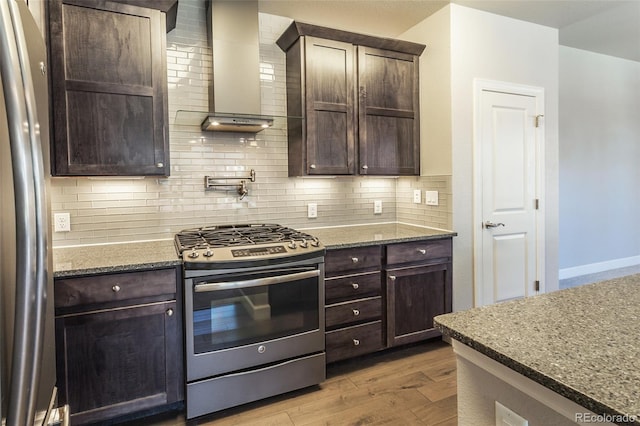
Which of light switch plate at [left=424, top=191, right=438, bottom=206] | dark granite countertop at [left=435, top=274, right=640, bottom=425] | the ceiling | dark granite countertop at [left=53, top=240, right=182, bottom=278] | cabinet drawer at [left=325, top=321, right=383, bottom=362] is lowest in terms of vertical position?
cabinet drawer at [left=325, top=321, right=383, bottom=362]

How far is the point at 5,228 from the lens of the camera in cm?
69

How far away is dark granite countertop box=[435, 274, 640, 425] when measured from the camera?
70 centimetres

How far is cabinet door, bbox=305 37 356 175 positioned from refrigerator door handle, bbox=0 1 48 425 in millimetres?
2192

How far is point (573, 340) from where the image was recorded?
91 centimetres

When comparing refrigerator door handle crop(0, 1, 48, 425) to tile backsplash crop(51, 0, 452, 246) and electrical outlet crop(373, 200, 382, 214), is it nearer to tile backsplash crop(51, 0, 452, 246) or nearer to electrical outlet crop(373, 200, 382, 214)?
tile backsplash crop(51, 0, 452, 246)

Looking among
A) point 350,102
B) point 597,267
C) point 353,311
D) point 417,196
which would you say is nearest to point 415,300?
point 353,311

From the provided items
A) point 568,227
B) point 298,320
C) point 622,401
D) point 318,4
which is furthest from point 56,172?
point 568,227

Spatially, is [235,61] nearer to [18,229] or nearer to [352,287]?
[352,287]

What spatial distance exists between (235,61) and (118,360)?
2.01 meters

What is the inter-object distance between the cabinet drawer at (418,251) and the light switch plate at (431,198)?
368mm

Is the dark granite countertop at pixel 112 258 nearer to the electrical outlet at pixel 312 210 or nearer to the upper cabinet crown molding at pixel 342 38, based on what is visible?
the electrical outlet at pixel 312 210

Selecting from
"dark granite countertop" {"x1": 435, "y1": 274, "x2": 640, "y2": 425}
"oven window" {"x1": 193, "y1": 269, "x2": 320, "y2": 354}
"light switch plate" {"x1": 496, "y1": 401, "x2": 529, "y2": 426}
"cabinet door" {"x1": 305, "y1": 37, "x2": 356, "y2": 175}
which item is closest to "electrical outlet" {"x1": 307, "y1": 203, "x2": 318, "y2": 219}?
"cabinet door" {"x1": 305, "y1": 37, "x2": 356, "y2": 175}

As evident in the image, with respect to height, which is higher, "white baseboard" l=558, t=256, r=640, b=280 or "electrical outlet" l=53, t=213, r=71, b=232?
"electrical outlet" l=53, t=213, r=71, b=232
